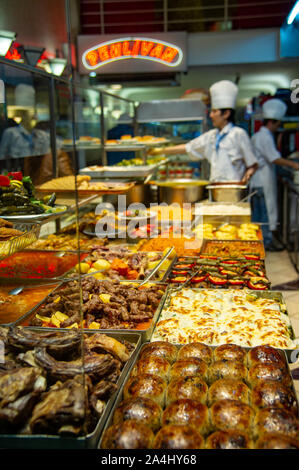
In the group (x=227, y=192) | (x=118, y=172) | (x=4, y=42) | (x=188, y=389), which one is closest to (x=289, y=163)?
(x=227, y=192)

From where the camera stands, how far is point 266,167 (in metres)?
6.75

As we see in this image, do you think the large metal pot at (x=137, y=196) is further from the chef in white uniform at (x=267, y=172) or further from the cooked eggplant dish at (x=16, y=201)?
the chef in white uniform at (x=267, y=172)

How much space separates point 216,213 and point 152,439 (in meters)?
3.06

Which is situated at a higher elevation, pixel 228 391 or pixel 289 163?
pixel 289 163

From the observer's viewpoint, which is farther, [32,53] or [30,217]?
[32,53]

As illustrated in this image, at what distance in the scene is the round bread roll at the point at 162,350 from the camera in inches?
67.4

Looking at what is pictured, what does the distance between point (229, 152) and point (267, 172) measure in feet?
6.07

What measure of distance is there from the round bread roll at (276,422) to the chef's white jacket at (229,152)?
4.12 meters

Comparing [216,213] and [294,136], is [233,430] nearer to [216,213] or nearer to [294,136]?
[216,213]

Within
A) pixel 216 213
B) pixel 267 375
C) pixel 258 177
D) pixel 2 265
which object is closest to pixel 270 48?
pixel 258 177

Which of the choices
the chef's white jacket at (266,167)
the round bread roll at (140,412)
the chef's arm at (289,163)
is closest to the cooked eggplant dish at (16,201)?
the round bread roll at (140,412)

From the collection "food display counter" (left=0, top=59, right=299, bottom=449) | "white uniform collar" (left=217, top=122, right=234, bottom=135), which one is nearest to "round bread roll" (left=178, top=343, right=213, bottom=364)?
"food display counter" (left=0, top=59, right=299, bottom=449)

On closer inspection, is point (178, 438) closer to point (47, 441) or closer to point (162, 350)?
point (47, 441)

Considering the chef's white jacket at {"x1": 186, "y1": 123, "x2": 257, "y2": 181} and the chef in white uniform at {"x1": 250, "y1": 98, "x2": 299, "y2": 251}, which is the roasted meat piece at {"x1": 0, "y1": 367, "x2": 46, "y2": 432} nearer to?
the chef's white jacket at {"x1": 186, "y1": 123, "x2": 257, "y2": 181}
